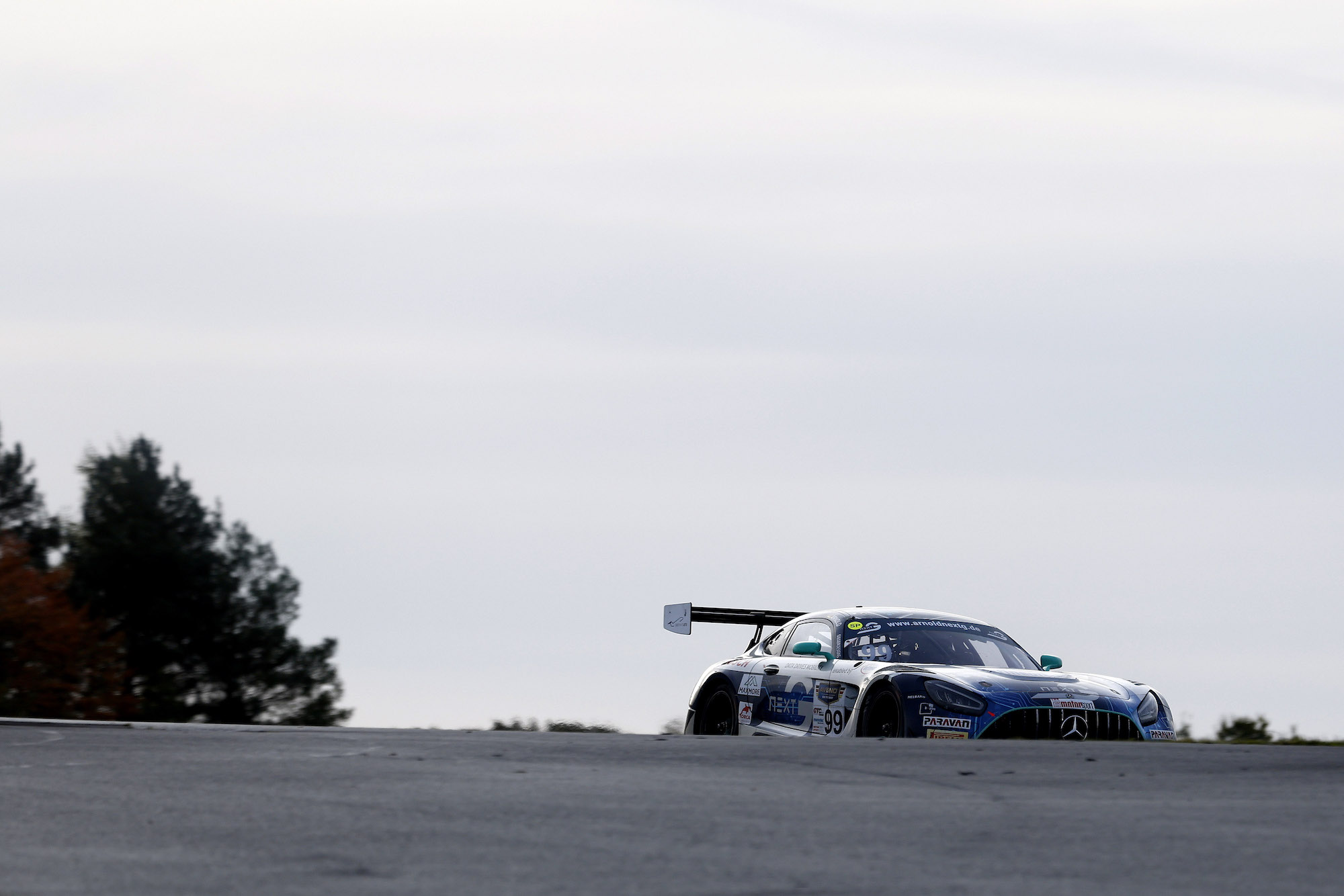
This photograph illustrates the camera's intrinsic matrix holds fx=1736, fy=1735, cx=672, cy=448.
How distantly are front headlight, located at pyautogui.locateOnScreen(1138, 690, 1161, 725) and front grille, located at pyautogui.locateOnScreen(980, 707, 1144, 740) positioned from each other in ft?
0.40

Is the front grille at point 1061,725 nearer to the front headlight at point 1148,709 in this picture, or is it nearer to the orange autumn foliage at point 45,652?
the front headlight at point 1148,709

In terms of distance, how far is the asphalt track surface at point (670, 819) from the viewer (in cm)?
517

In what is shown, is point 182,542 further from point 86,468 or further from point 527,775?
point 527,775

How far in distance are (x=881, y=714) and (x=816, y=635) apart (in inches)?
74.3

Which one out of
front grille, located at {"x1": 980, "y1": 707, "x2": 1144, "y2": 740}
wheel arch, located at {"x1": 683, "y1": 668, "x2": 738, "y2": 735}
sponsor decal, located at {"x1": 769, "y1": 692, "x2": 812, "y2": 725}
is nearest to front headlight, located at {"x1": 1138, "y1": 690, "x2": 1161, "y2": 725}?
front grille, located at {"x1": 980, "y1": 707, "x2": 1144, "y2": 740}

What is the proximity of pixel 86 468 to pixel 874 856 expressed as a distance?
5186 cm

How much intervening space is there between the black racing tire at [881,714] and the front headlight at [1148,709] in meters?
1.76

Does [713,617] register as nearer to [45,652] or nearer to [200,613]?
[45,652]

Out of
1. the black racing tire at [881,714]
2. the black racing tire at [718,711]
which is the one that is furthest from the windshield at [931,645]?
the black racing tire at [718,711]

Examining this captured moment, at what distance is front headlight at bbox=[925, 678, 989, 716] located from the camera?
11.9 m

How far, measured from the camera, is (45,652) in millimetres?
42406

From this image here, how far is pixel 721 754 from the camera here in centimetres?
935

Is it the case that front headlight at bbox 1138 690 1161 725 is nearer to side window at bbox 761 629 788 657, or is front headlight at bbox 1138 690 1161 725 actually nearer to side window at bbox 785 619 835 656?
side window at bbox 785 619 835 656

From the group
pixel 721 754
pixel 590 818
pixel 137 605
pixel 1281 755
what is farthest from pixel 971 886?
pixel 137 605
